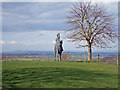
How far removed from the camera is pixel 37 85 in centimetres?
819

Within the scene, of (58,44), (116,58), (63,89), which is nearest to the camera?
(63,89)

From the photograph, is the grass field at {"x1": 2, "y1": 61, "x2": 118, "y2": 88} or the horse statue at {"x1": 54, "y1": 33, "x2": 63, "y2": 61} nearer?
the grass field at {"x1": 2, "y1": 61, "x2": 118, "y2": 88}

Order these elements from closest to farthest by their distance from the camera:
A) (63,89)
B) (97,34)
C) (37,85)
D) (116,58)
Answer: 1. (63,89)
2. (37,85)
3. (116,58)
4. (97,34)

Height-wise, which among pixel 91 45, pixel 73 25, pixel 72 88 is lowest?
pixel 72 88

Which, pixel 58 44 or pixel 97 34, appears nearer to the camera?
pixel 58 44

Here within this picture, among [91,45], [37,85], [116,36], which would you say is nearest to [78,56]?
[91,45]

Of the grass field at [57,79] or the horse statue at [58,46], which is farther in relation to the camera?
the horse statue at [58,46]

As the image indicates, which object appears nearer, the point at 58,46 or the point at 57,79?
the point at 57,79

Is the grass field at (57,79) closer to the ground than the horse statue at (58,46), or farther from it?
closer to the ground

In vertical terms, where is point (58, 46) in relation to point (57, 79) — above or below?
above

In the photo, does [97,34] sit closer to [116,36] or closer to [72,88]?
[116,36]

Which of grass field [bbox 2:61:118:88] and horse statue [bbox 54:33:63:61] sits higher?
horse statue [bbox 54:33:63:61]

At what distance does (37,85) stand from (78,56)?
15.5m

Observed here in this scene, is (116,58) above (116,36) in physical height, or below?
below
